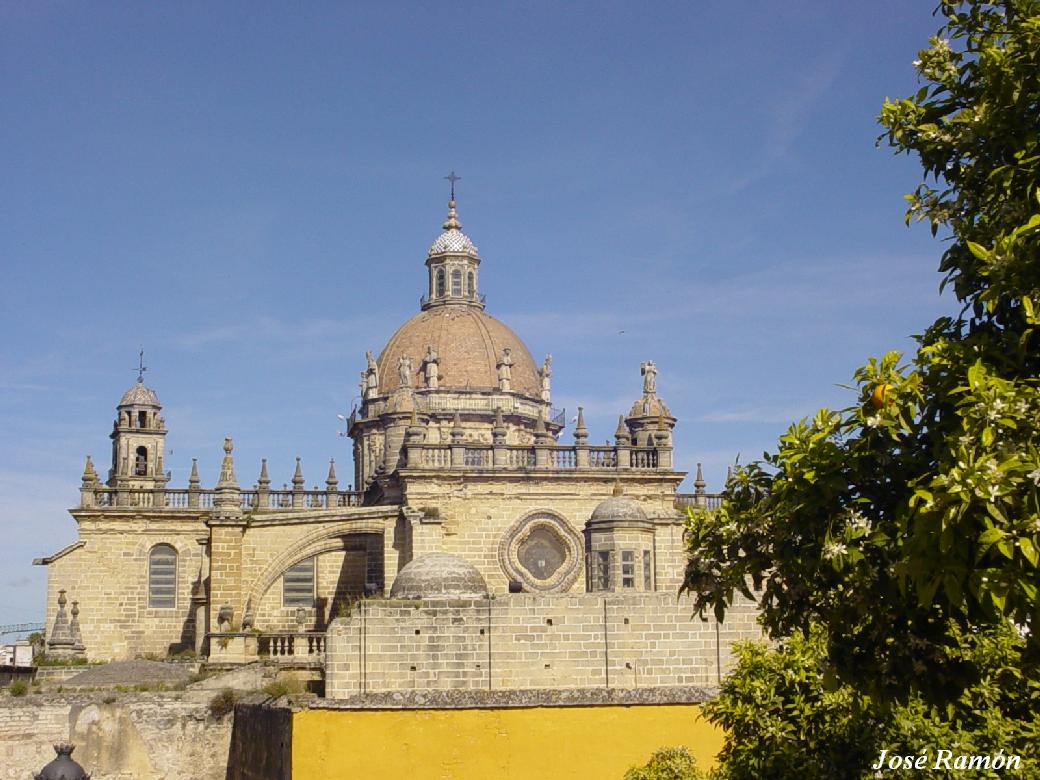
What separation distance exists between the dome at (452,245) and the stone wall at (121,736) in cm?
2874

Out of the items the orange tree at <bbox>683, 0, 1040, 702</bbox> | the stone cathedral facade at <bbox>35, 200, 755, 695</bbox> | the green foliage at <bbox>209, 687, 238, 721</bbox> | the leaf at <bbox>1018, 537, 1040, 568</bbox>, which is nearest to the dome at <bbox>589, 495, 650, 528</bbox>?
the stone cathedral facade at <bbox>35, 200, 755, 695</bbox>

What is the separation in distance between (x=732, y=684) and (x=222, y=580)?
75.8 feet

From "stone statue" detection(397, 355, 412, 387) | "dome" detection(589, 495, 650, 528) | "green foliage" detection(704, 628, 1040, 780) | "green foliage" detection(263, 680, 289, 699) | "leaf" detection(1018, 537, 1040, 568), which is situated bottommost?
"green foliage" detection(263, 680, 289, 699)

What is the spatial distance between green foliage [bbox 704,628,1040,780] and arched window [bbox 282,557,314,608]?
81.8ft

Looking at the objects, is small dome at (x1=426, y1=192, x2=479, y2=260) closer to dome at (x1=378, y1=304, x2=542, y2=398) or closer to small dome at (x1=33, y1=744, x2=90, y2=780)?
dome at (x1=378, y1=304, x2=542, y2=398)

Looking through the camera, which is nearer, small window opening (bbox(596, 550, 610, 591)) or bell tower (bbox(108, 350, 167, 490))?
small window opening (bbox(596, 550, 610, 591))

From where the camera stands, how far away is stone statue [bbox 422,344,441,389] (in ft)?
155

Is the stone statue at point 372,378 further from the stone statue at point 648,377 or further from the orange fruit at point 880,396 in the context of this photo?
the orange fruit at point 880,396

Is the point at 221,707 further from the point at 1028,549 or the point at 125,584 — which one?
the point at 1028,549


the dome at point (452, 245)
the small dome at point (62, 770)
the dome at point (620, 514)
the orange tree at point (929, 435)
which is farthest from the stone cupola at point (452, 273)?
the orange tree at point (929, 435)

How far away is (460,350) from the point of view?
160ft

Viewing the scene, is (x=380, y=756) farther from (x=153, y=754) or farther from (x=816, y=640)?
(x=816, y=640)

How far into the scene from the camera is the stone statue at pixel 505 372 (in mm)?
47844

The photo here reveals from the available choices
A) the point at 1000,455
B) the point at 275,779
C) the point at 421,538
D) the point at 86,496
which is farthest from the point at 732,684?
the point at 86,496
